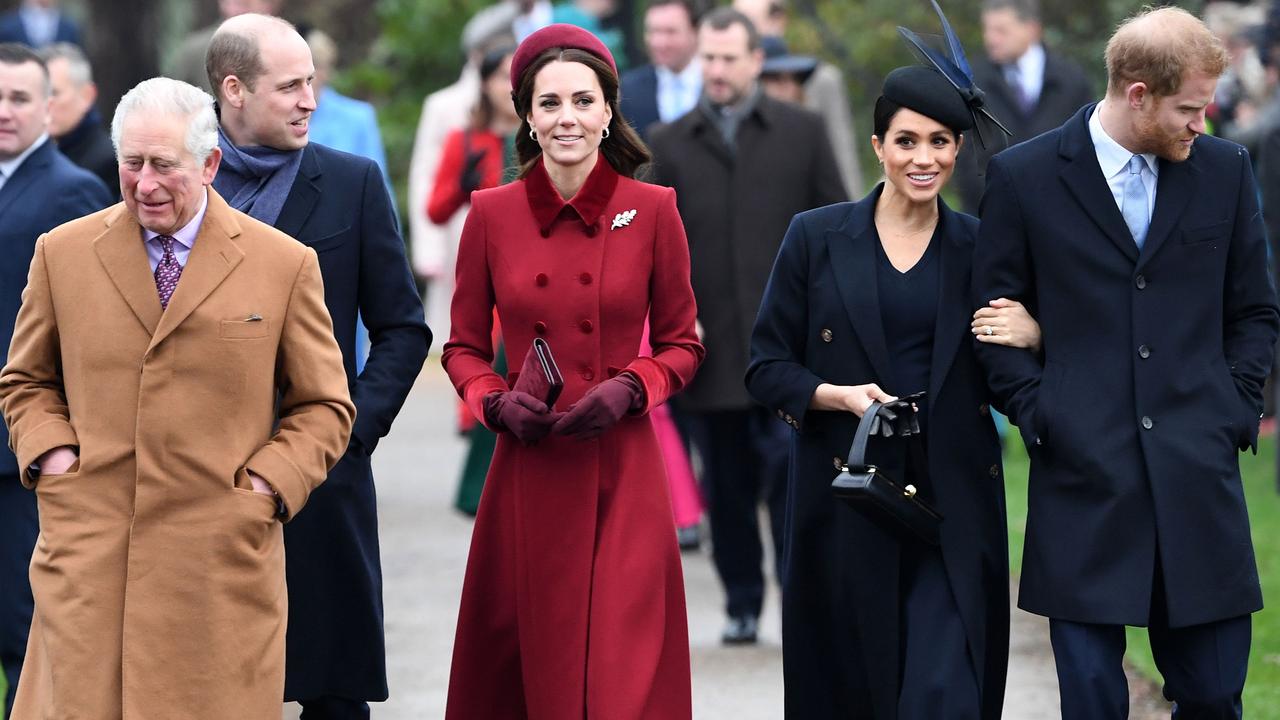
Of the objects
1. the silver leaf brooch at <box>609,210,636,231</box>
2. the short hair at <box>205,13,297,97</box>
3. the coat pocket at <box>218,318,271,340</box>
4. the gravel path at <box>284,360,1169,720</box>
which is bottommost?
the gravel path at <box>284,360,1169,720</box>

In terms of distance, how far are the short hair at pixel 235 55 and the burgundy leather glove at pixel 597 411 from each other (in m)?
1.26

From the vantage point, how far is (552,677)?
20.2ft

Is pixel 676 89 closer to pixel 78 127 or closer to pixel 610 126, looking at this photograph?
pixel 78 127

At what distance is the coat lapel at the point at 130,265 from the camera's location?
212 inches

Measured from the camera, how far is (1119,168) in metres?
6.04

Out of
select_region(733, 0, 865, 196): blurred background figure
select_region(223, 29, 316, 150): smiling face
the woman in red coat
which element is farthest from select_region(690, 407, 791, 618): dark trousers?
select_region(733, 0, 865, 196): blurred background figure

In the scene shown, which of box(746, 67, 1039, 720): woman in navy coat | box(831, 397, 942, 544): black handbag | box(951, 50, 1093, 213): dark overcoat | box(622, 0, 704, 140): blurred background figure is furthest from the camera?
box(951, 50, 1093, 213): dark overcoat

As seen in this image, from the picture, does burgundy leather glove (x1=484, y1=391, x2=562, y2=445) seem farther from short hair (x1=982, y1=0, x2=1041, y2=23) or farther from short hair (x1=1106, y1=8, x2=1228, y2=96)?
short hair (x1=982, y1=0, x2=1041, y2=23)

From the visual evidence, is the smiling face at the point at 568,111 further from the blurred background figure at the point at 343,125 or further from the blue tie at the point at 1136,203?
the blurred background figure at the point at 343,125

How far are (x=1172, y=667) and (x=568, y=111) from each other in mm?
2216

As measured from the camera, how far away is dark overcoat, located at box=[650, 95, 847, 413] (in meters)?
9.50

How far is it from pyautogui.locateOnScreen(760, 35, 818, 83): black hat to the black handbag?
20.2ft

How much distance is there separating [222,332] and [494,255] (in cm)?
113

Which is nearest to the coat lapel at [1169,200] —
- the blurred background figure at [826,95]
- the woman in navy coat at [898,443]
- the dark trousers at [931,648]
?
the woman in navy coat at [898,443]
